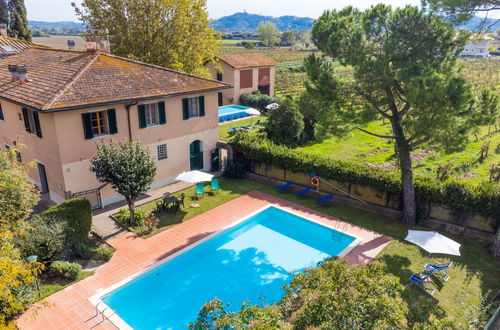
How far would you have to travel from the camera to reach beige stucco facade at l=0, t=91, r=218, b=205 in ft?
53.5

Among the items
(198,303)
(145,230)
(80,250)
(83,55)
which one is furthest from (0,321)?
(83,55)

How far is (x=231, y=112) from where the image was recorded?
3991cm

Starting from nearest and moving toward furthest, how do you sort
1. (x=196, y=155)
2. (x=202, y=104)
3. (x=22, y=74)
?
(x=22, y=74), (x=202, y=104), (x=196, y=155)

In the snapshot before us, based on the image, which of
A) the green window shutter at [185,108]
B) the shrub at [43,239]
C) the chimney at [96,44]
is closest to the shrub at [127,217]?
the shrub at [43,239]

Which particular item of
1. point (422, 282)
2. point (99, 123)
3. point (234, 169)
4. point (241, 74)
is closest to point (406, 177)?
point (422, 282)

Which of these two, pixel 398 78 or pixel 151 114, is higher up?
pixel 398 78

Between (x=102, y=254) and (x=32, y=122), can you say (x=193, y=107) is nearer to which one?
(x=32, y=122)

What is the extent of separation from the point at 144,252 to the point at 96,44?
14.0m

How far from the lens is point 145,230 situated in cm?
1608

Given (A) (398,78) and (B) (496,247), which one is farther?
(B) (496,247)

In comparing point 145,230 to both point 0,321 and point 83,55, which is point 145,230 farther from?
point 83,55

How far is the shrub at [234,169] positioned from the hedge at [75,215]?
9955 mm

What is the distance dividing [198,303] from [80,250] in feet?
17.5

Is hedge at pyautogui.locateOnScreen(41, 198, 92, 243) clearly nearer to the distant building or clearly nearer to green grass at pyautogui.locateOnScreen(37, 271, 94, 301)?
green grass at pyautogui.locateOnScreen(37, 271, 94, 301)
